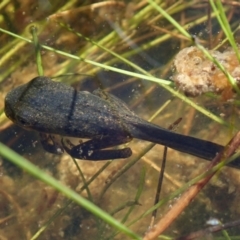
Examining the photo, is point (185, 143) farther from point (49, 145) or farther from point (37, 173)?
point (37, 173)

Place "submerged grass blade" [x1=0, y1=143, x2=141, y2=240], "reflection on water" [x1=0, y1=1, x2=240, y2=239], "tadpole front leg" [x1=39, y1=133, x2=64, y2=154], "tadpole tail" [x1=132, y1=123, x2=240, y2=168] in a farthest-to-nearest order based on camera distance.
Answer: "tadpole front leg" [x1=39, y1=133, x2=64, y2=154]
"reflection on water" [x1=0, y1=1, x2=240, y2=239]
"tadpole tail" [x1=132, y1=123, x2=240, y2=168]
"submerged grass blade" [x1=0, y1=143, x2=141, y2=240]

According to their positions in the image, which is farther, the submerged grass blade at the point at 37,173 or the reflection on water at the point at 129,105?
the reflection on water at the point at 129,105

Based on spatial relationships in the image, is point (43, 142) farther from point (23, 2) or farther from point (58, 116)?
point (23, 2)

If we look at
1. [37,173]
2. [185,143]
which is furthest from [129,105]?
[37,173]

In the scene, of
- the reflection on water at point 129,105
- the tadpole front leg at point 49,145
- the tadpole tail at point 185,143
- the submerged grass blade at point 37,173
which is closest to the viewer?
the submerged grass blade at point 37,173

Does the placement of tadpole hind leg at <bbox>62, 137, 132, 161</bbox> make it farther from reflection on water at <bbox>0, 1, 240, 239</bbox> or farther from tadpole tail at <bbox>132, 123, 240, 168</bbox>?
tadpole tail at <bbox>132, 123, 240, 168</bbox>

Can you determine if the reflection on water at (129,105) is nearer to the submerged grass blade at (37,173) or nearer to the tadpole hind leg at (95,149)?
the tadpole hind leg at (95,149)

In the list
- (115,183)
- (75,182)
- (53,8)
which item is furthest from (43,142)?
(53,8)

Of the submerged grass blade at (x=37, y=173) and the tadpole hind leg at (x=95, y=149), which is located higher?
the submerged grass blade at (x=37, y=173)

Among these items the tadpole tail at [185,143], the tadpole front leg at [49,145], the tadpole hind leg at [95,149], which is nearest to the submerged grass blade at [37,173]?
the tadpole tail at [185,143]

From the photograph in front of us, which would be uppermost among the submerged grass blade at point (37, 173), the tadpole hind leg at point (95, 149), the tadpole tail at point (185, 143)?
the submerged grass blade at point (37, 173)

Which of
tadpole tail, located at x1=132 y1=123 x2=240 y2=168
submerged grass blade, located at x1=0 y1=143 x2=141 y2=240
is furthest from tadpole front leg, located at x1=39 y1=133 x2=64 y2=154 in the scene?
submerged grass blade, located at x1=0 y1=143 x2=141 y2=240
